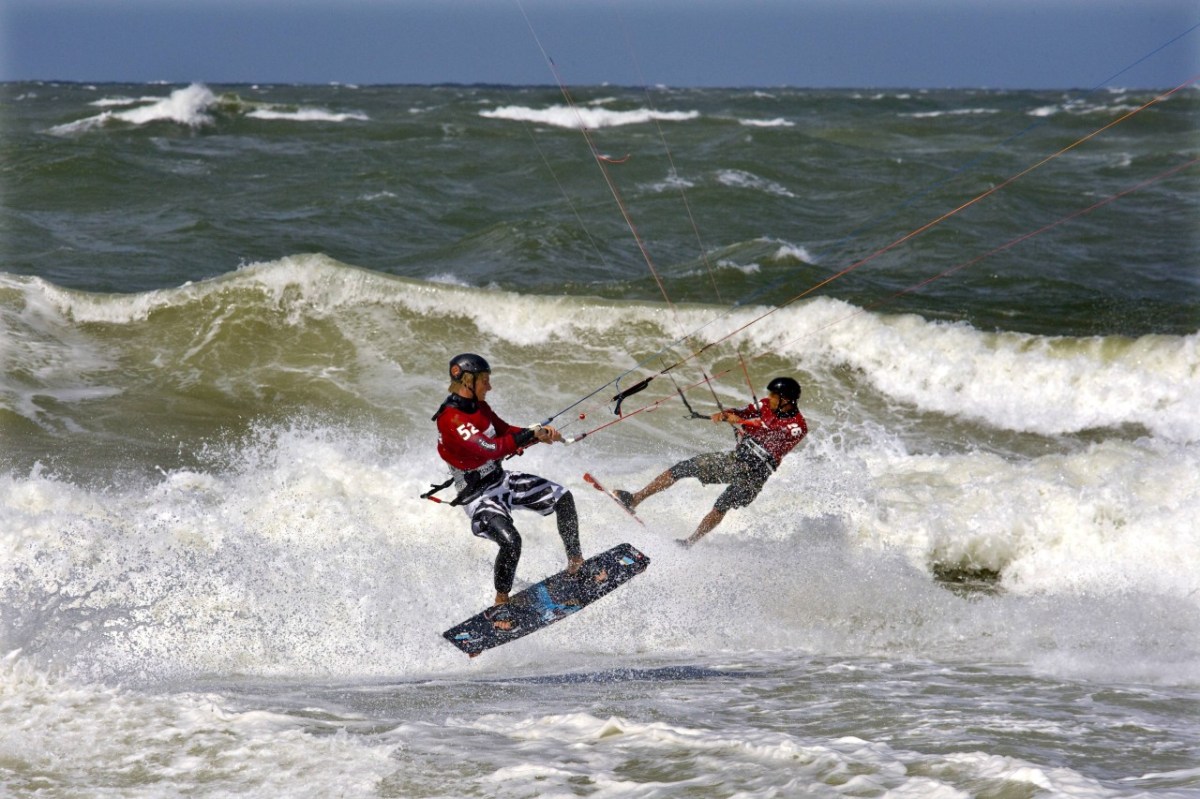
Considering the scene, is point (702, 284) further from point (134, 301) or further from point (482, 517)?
point (482, 517)

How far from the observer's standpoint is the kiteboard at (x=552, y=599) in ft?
23.8

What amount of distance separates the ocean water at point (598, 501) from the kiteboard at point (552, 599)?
21 centimetres

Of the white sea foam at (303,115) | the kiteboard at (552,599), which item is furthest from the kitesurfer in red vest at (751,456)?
the white sea foam at (303,115)

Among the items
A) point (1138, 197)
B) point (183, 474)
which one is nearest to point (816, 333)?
point (183, 474)

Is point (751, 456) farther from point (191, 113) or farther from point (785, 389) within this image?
point (191, 113)

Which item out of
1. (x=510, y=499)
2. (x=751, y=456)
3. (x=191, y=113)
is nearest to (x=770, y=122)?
(x=191, y=113)

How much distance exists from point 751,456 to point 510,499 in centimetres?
221

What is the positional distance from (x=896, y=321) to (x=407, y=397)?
6537mm

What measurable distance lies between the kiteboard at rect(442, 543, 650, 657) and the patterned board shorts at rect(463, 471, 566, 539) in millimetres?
502

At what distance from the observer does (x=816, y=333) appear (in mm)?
15477

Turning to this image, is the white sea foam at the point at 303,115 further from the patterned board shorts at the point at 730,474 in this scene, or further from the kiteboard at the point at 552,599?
the kiteboard at the point at 552,599

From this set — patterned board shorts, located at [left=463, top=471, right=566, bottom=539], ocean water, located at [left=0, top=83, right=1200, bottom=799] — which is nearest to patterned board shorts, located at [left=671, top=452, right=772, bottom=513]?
ocean water, located at [left=0, top=83, right=1200, bottom=799]

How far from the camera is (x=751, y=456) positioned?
8906 mm

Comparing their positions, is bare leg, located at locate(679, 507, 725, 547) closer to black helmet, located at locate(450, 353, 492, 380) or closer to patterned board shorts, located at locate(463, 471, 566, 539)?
patterned board shorts, located at locate(463, 471, 566, 539)
